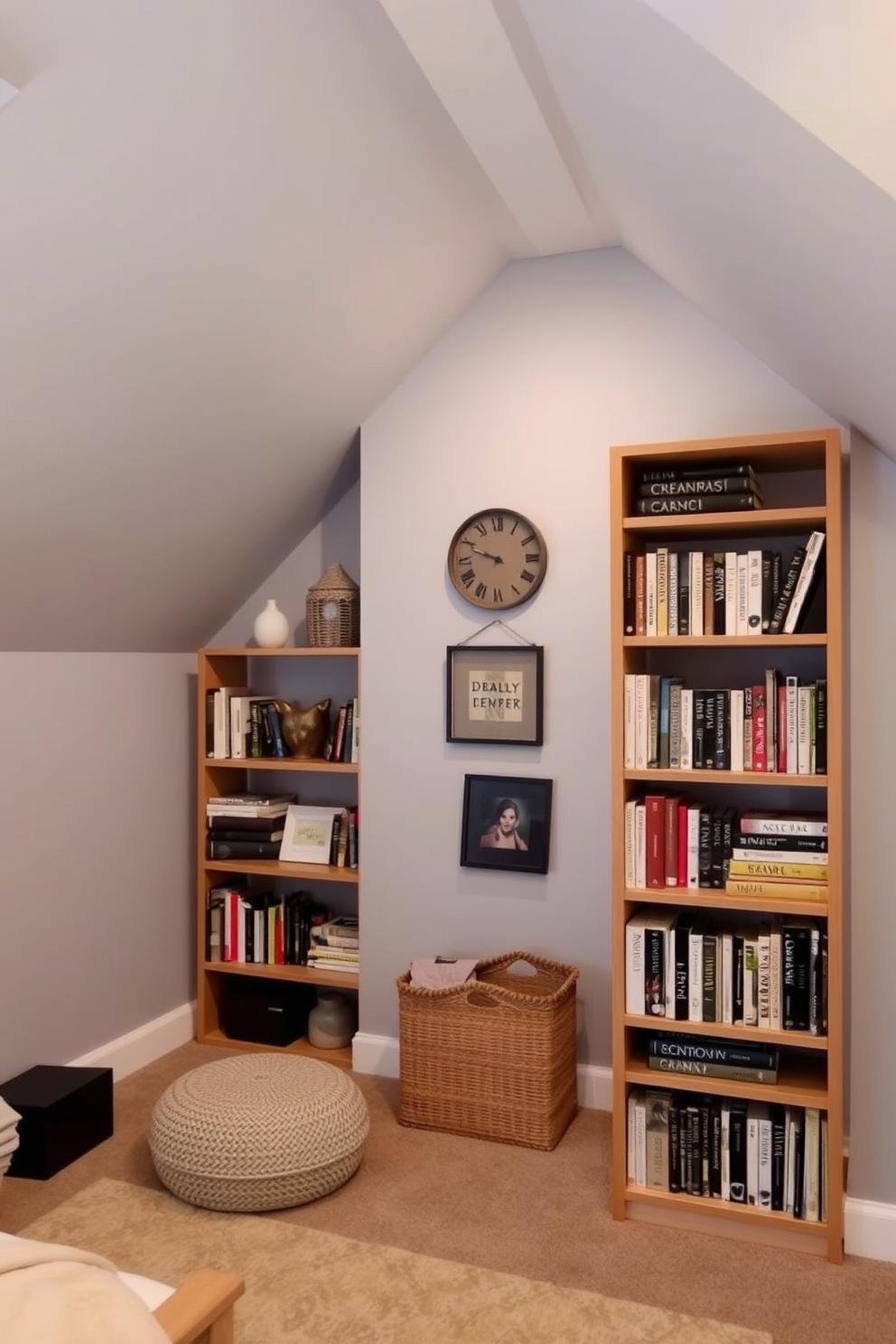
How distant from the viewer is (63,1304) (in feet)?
4.32

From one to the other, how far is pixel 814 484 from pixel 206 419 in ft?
5.43

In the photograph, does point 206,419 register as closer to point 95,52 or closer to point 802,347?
point 95,52

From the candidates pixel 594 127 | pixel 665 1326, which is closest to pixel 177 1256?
pixel 665 1326

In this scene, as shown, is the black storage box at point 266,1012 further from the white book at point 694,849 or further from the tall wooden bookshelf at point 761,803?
the white book at point 694,849

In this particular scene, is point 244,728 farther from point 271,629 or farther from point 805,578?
point 805,578

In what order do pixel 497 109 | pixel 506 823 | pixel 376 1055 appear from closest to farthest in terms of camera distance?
pixel 497 109 < pixel 506 823 < pixel 376 1055

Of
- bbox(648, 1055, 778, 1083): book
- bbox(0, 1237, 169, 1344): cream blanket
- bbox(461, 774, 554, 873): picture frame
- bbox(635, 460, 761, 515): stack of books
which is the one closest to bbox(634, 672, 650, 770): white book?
bbox(635, 460, 761, 515): stack of books

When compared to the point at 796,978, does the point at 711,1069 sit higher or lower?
lower

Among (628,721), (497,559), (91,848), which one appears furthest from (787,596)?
(91,848)

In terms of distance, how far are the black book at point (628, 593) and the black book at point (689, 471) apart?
0.21 m

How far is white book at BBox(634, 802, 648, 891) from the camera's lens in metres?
2.69

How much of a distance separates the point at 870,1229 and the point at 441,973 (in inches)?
50.3

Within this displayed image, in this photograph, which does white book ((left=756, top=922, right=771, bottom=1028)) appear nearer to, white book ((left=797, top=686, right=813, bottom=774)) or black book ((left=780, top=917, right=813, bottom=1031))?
black book ((left=780, top=917, right=813, bottom=1031))

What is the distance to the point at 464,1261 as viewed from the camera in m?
2.45
